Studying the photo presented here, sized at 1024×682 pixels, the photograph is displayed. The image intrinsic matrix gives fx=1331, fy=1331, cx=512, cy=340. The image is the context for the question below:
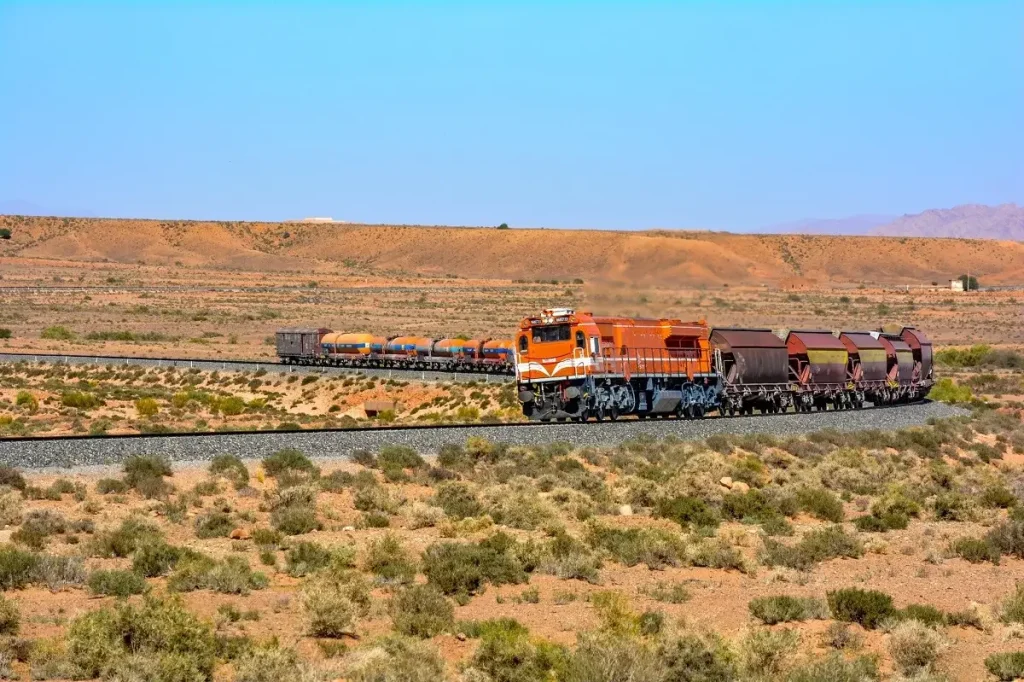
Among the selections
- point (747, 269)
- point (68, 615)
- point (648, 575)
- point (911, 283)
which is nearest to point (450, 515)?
point (648, 575)

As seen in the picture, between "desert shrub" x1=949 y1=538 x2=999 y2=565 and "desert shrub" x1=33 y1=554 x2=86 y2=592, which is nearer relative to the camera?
"desert shrub" x1=33 y1=554 x2=86 y2=592

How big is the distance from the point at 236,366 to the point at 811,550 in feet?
166

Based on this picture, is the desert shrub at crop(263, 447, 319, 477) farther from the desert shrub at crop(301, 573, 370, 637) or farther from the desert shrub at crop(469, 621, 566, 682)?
the desert shrub at crop(469, 621, 566, 682)

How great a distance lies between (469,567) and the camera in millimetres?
19500

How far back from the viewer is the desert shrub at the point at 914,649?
1523 centimetres

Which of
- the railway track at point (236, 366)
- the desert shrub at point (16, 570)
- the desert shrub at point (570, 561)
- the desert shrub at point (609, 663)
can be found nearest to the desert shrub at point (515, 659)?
the desert shrub at point (609, 663)

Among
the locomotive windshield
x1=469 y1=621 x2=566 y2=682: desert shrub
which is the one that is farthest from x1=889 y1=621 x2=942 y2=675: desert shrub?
the locomotive windshield

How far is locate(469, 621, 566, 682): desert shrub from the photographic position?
1409cm

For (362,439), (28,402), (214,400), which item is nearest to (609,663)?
(362,439)

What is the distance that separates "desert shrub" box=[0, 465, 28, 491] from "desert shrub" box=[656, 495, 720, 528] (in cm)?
1225

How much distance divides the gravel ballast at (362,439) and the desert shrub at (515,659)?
15.4m

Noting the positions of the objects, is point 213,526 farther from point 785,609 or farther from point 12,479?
point 785,609

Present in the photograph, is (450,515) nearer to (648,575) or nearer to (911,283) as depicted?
(648,575)

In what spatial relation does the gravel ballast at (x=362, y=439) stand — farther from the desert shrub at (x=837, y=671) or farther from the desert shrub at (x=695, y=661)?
the desert shrub at (x=837, y=671)
